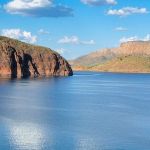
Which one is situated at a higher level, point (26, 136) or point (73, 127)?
point (26, 136)

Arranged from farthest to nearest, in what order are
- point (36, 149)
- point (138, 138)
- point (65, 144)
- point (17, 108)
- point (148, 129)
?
point (17, 108) < point (148, 129) < point (138, 138) < point (65, 144) < point (36, 149)

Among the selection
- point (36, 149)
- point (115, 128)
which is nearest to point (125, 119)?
point (115, 128)

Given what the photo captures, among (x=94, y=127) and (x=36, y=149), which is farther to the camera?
(x=94, y=127)

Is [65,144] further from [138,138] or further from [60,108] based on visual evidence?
[60,108]

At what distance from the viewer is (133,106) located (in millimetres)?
121000

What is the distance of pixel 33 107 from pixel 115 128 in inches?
1378

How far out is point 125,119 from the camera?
92562 millimetres

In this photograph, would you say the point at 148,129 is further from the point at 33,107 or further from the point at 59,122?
the point at 33,107

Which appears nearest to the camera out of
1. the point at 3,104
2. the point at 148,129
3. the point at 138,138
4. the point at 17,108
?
the point at 138,138

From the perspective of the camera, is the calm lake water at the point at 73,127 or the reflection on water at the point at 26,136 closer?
the reflection on water at the point at 26,136

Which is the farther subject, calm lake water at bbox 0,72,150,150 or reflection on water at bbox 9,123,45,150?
calm lake water at bbox 0,72,150,150

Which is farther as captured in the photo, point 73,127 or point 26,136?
point 73,127

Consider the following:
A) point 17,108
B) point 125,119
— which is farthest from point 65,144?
point 17,108

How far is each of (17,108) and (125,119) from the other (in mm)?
28671
